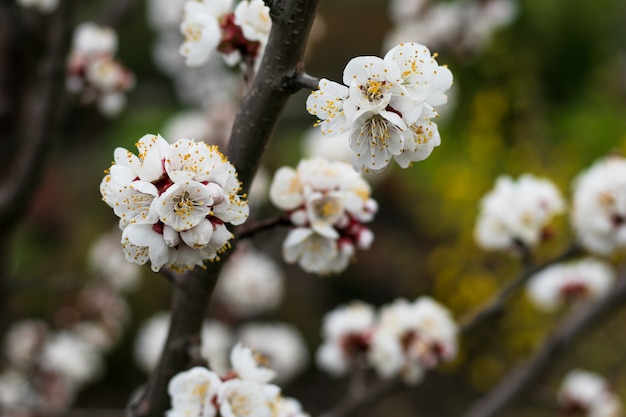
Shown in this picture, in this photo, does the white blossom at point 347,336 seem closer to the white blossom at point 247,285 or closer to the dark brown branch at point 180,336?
the dark brown branch at point 180,336

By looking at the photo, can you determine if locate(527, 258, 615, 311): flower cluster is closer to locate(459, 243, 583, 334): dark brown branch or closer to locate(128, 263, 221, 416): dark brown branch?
locate(459, 243, 583, 334): dark brown branch

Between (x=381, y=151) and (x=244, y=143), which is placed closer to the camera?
(x=381, y=151)

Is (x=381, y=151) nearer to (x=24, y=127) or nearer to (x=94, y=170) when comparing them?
(x=24, y=127)

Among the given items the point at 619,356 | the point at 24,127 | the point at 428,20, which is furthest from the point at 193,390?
the point at 619,356

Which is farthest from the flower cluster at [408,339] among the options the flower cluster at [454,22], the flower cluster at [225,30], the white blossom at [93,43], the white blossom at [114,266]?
the flower cluster at [454,22]

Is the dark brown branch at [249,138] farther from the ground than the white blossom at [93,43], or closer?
closer

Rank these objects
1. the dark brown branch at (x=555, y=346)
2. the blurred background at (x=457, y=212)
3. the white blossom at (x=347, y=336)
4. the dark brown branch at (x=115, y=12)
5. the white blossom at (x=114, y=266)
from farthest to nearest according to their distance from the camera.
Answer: the blurred background at (x=457, y=212) → the white blossom at (x=114, y=266) → the dark brown branch at (x=115, y=12) → the dark brown branch at (x=555, y=346) → the white blossom at (x=347, y=336)

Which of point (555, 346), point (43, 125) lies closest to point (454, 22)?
point (555, 346)
